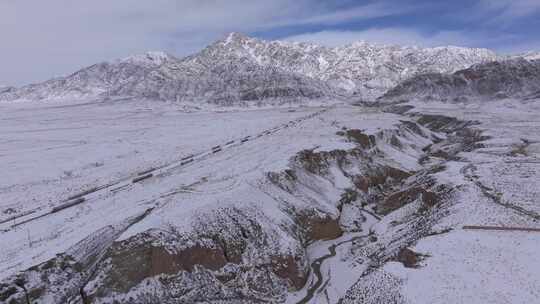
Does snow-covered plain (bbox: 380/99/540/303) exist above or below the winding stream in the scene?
above

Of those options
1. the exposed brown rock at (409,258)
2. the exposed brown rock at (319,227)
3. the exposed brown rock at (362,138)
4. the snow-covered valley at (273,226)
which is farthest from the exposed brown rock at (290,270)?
the exposed brown rock at (362,138)

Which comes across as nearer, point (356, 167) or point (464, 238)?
point (464, 238)

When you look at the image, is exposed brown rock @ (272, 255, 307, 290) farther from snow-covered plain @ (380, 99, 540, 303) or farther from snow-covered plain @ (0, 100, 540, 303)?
snow-covered plain @ (380, 99, 540, 303)

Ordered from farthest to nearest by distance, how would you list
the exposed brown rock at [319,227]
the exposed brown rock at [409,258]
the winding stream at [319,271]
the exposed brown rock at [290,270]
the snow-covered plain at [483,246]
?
the exposed brown rock at [319,227] < the exposed brown rock at [290,270] < the winding stream at [319,271] < the exposed brown rock at [409,258] < the snow-covered plain at [483,246]

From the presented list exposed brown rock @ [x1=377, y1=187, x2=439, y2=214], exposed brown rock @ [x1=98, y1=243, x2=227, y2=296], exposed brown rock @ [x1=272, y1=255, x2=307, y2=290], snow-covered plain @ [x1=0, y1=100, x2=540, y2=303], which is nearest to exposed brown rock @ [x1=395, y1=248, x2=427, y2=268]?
snow-covered plain @ [x1=0, y1=100, x2=540, y2=303]

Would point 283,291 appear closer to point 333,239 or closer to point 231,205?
point 231,205

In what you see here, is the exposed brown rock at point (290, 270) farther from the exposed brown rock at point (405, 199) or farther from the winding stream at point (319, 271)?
the exposed brown rock at point (405, 199)

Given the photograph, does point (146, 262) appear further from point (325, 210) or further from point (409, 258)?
point (325, 210)

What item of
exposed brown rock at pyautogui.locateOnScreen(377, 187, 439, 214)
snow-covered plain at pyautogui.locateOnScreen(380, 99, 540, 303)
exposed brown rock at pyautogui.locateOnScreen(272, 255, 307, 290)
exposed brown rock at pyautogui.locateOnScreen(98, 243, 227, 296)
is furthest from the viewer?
exposed brown rock at pyautogui.locateOnScreen(377, 187, 439, 214)

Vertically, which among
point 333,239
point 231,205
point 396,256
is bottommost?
point 333,239

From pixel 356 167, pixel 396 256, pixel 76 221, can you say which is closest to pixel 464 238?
pixel 396 256

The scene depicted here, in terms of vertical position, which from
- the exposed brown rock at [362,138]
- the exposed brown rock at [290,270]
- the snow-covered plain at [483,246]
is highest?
the exposed brown rock at [362,138]
